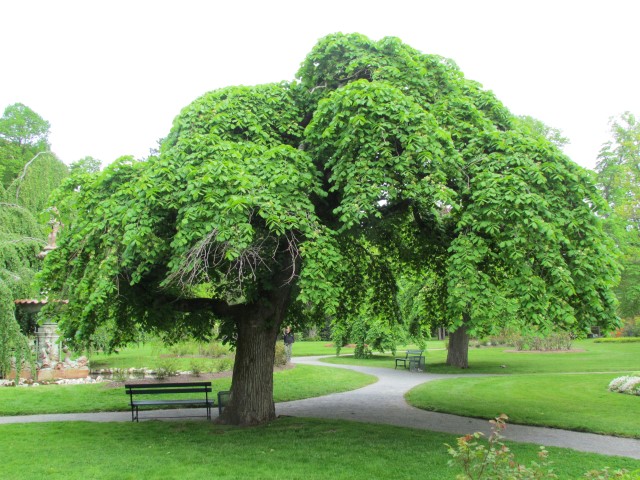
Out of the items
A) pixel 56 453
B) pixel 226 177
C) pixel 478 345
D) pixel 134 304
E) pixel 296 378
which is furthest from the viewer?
pixel 478 345

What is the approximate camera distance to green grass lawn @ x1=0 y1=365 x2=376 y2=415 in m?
11.6

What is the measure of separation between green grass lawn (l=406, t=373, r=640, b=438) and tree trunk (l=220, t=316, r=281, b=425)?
4.41 meters

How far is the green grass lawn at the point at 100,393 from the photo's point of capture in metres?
11.6

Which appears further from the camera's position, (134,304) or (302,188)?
(134,304)

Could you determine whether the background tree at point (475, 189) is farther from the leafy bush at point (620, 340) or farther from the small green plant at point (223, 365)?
the leafy bush at point (620, 340)

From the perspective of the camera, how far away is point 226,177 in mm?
6945

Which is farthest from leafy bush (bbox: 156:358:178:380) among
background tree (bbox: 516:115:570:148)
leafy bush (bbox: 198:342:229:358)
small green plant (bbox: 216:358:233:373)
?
background tree (bbox: 516:115:570:148)

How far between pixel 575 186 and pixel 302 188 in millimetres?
4117

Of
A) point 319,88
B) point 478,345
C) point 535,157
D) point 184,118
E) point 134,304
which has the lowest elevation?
point 478,345

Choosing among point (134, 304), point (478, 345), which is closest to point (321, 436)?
point (134, 304)

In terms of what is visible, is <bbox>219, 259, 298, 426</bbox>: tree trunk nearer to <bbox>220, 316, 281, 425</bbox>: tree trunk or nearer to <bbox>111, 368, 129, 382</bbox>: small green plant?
<bbox>220, 316, 281, 425</bbox>: tree trunk

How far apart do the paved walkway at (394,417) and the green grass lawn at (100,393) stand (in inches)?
19.5

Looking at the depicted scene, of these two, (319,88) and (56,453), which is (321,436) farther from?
(319,88)

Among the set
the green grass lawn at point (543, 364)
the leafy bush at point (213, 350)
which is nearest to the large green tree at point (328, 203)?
the leafy bush at point (213, 350)
